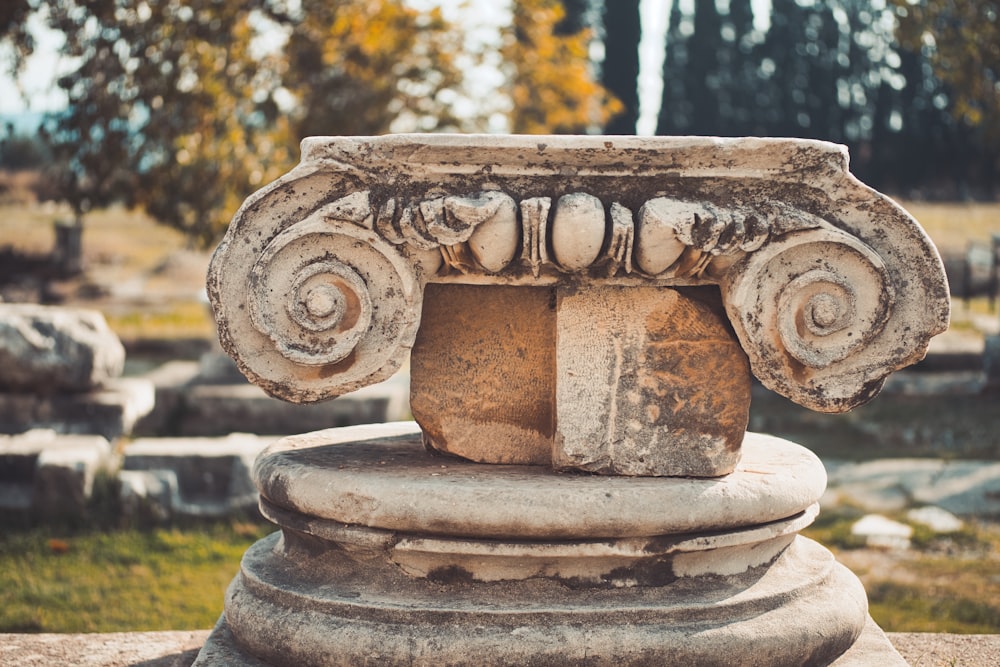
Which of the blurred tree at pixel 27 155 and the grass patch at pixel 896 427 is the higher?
the blurred tree at pixel 27 155

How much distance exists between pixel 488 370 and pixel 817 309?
80 centimetres

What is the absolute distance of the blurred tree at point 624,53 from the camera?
17109mm

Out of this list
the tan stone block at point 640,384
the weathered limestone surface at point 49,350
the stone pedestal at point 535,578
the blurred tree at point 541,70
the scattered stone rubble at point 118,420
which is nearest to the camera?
the stone pedestal at point 535,578

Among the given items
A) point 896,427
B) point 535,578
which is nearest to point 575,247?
point 535,578

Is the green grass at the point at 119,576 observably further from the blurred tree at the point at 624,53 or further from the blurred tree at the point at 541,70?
the blurred tree at the point at 624,53

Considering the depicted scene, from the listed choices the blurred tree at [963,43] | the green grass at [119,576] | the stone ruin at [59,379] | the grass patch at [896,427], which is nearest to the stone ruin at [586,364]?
the green grass at [119,576]

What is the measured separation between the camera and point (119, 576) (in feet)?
15.4

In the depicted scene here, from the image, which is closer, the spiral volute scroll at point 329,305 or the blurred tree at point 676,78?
the spiral volute scroll at point 329,305

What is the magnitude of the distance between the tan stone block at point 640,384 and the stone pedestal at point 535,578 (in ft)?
0.24

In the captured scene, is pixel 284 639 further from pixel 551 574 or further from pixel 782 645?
pixel 782 645

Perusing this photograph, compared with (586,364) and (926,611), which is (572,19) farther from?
(586,364)

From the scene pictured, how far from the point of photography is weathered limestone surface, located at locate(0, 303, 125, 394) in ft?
20.5

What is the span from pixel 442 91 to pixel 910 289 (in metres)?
10.3

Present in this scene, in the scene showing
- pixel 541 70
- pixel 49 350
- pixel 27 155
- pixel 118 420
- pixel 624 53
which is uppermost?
pixel 624 53
